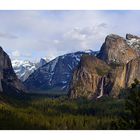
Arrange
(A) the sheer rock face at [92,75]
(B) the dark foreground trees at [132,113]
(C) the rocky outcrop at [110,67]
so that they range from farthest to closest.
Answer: (C) the rocky outcrop at [110,67] → (A) the sheer rock face at [92,75] → (B) the dark foreground trees at [132,113]

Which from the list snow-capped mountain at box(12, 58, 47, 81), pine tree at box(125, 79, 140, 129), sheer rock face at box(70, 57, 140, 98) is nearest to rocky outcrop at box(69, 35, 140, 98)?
sheer rock face at box(70, 57, 140, 98)

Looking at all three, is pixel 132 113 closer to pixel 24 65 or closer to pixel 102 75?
pixel 24 65

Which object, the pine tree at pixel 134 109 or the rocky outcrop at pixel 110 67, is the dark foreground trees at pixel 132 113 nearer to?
the pine tree at pixel 134 109

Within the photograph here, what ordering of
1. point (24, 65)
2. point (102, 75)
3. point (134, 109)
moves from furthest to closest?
point (102, 75) < point (24, 65) < point (134, 109)

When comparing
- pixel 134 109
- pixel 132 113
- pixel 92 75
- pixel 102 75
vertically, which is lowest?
pixel 102 75

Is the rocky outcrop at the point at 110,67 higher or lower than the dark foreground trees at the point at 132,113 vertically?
lower

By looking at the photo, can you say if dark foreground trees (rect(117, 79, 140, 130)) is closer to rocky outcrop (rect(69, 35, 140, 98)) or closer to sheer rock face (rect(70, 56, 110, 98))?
sheer rock face (rect(70, 56, 110, 98))

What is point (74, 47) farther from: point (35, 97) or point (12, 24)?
point (35, 97)

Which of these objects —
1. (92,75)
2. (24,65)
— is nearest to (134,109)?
(24,65)

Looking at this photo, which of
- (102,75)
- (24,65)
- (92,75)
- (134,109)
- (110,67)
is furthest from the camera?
(110,67)

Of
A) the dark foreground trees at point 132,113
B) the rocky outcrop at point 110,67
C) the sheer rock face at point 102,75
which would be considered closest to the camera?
the dark foreground trees at point 132,113

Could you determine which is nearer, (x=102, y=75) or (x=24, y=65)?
(x=24, y=65)

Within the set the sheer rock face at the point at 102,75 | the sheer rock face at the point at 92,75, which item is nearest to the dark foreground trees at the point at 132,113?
the sheer rock face at the point at 92,75
